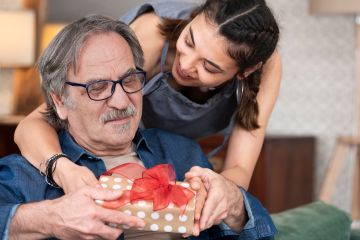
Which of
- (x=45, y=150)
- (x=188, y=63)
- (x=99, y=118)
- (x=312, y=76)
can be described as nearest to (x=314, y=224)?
(x=188, y=63)

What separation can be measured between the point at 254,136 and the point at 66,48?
0.66m

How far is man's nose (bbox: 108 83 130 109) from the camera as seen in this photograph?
1.85 m

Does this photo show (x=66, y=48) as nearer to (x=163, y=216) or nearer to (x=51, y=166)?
(x=51, y=166)

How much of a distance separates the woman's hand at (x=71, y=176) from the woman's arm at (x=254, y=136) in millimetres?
552

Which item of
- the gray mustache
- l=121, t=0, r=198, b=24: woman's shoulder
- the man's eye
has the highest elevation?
l=121, t=0, r=198, b=24: woman's shoulder

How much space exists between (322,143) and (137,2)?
1.56m

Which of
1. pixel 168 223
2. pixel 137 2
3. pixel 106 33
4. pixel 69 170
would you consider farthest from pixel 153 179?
pixel 137 2

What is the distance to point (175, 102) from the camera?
7.48 feet

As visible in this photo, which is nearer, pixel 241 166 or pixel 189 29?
pixel 189 29

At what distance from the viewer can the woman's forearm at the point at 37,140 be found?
1.81 meters

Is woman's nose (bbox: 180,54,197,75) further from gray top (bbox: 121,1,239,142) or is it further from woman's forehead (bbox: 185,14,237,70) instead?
gray top (bbox: 121,1,239,142)

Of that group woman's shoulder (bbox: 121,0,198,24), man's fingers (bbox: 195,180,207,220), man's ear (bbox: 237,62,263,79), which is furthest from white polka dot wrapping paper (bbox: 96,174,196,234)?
woman's shoulder (bbox: 121,0,198,24)

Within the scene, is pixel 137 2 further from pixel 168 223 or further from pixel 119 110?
pixel 168 223

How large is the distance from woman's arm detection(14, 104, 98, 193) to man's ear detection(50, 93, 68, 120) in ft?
0.14
